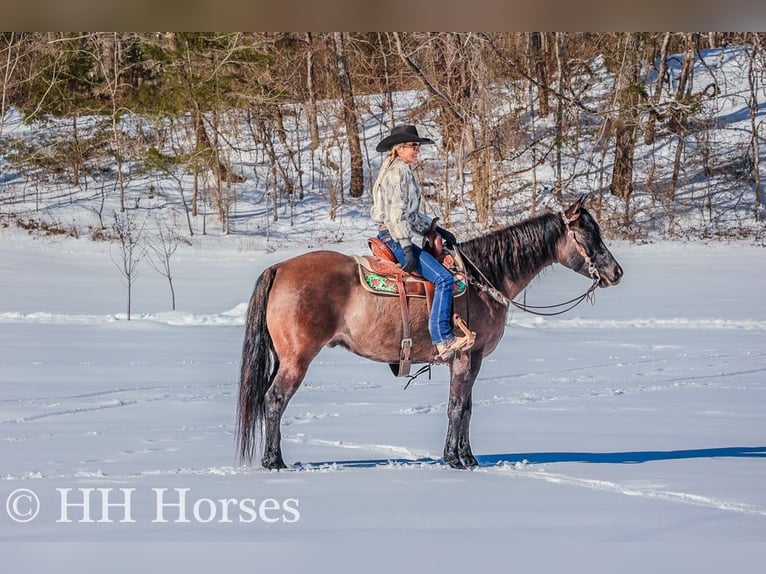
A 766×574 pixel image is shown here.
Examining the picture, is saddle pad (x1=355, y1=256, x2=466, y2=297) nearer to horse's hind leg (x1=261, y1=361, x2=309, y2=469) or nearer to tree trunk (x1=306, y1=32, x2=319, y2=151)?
horse's hind leg (x1=261, y1=361, x2=309, y2=469)

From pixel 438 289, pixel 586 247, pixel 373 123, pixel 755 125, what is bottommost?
pixel 438 289

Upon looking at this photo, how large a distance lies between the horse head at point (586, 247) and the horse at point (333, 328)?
0.04 ft

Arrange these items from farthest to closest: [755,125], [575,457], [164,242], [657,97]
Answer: [755,125] < [657,97] < [164,242] < [575,457]

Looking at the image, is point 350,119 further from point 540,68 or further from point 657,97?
point 657,97

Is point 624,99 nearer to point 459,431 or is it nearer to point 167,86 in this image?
point 167,86

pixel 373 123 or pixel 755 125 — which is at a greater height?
pixel 373 123

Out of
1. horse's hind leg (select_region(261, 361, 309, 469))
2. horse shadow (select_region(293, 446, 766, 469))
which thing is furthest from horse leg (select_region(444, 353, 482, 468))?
horse's hind leg (select_region(261, 361, 309, 469))

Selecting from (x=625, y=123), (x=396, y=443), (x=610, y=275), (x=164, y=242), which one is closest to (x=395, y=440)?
(x=396, y=443)

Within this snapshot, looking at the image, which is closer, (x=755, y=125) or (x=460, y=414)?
(x=460, y=414)

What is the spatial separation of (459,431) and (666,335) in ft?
24.5

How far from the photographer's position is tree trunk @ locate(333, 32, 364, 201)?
23.2 meters

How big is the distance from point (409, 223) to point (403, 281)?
1.16 feet

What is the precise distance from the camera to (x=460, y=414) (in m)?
6.20

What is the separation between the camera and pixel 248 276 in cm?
1802
